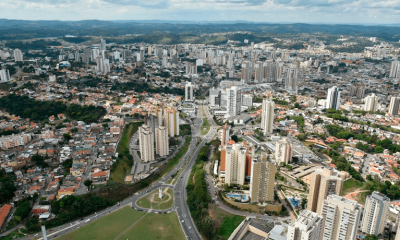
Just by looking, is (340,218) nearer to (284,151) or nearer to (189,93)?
(284,151)

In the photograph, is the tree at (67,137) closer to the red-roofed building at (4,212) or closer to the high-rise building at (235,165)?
the red-roofed building at (4,212)

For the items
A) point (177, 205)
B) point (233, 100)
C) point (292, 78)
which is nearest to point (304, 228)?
point (177, 205)

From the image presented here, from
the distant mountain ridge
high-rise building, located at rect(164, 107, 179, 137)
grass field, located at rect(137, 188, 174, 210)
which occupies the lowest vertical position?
grass field, located at rect(137, 188, 174, 210)

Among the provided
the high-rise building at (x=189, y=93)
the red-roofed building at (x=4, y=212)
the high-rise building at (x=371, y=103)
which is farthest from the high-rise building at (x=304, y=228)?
the high-rise building at (x=371, y=103)

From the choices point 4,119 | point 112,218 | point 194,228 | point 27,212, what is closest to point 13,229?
point 27,212

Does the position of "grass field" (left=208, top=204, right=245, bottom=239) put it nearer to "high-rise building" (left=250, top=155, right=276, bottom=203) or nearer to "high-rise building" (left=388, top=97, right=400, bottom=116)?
"high-rise building" (left=250, top=155, right=276, bottom=203)

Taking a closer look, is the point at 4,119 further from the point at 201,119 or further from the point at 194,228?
the point at 194,228

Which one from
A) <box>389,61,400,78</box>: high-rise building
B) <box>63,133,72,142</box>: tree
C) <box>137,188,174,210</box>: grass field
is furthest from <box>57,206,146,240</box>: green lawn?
<box>389,61,400,78</box>: high-rise building
